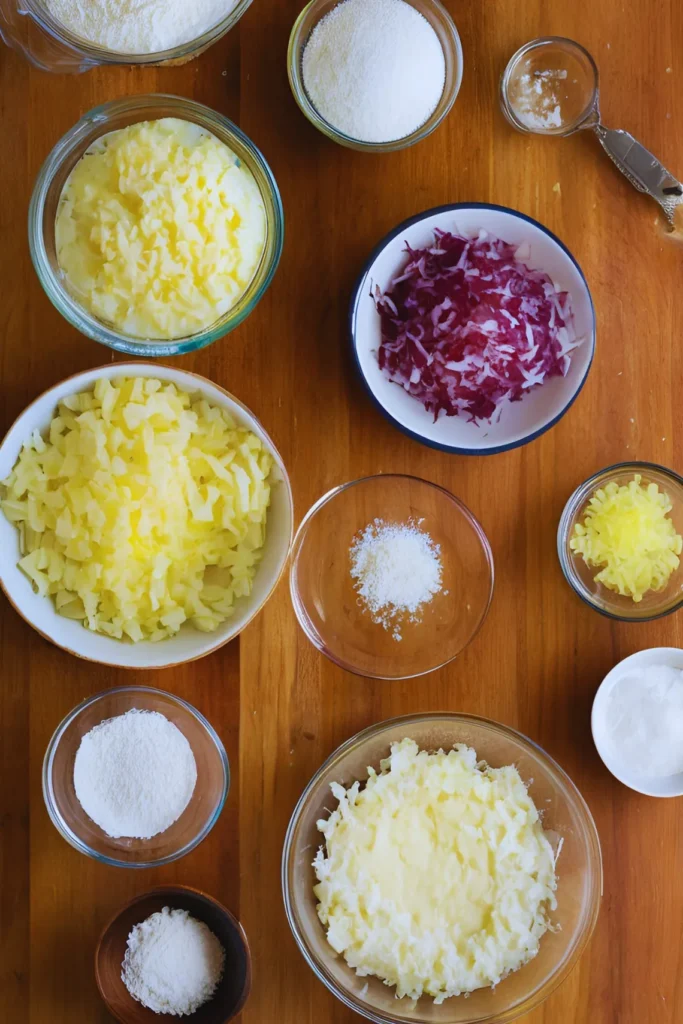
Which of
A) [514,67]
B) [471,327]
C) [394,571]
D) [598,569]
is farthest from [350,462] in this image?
[514,67]

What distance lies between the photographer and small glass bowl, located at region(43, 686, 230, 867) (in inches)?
55.6

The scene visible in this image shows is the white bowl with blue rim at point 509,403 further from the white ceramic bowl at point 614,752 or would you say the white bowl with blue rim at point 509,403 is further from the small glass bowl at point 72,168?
the white ceramic bowl at point 614,752

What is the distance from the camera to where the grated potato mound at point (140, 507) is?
1326 mm

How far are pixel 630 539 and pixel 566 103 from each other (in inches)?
29.3

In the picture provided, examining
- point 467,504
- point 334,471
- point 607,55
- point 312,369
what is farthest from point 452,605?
point 607,55

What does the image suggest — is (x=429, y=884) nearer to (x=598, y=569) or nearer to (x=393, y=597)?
(x=393, y=597)

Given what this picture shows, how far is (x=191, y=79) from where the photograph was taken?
1488 mm

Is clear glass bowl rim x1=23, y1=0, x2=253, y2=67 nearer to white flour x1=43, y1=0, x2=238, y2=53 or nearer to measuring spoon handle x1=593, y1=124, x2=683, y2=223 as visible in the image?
white flour x1=43, y1=0, x2=238, y2=53

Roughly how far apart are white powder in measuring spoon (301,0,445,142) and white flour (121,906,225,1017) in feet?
4.23

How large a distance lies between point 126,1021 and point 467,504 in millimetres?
998

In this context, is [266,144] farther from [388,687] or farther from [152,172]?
[388,687]

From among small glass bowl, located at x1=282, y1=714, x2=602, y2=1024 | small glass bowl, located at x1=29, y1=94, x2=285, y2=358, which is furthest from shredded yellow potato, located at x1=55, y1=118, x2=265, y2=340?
small glass bowl, located at x1=282, y1=714, x2=602, y2=1024

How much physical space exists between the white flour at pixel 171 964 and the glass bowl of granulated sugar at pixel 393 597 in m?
0.50

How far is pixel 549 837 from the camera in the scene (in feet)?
4.89
